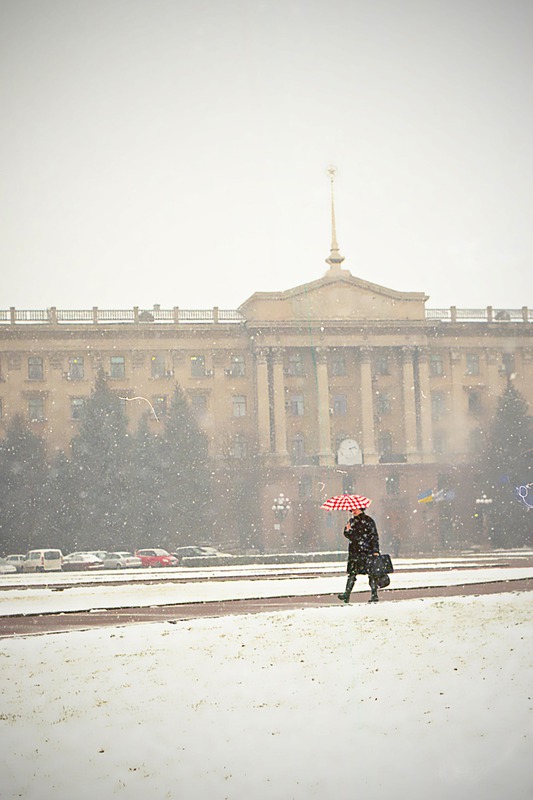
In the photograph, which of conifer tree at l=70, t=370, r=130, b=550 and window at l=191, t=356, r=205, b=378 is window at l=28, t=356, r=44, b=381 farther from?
conifer tree at l=70, t=370, r=130, b=550

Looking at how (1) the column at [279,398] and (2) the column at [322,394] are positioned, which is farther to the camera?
(2) the column at [322,394]

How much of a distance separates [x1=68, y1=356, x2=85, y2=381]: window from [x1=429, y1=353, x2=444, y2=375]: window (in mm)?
28739

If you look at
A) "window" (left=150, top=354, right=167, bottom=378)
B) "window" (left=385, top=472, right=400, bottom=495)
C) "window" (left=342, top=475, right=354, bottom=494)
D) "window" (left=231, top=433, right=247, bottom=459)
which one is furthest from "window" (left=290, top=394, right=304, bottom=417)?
"window" (left=150, top=354, right=167, bottom=378)

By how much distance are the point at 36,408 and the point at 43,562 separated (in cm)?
3062

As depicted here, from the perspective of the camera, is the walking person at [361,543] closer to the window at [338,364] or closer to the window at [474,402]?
the window at [338,364]

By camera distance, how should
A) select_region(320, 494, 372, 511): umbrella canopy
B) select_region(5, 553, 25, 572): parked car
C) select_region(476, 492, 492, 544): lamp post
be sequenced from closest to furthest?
select_region(320, 494, 372, 511): umbrella canopy
select_region(5, 553, 25, 572): parked car
select_region(476, 492, 492, 544): lamp post

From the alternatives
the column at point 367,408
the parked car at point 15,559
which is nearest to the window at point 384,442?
the column at point 367,408

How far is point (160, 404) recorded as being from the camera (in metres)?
84.4

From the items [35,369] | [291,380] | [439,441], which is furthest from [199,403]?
[439,441]

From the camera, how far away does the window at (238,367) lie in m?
86.4

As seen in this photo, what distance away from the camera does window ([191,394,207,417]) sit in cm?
8525

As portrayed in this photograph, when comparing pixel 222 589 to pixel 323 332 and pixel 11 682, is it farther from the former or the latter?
pixel 323 332

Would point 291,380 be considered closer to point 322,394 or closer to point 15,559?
point 322,394

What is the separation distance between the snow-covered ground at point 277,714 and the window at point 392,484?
6419 cm
